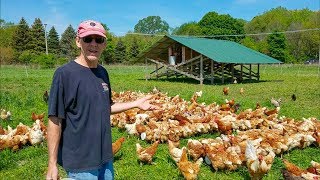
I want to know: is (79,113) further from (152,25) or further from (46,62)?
(152,25)

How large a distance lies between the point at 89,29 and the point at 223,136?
150 inches

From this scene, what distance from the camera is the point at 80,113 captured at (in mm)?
3037

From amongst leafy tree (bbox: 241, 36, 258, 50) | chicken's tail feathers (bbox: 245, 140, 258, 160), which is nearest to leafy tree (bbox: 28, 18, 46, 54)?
leafy tree (bbox: 241, 36, 258, 50)

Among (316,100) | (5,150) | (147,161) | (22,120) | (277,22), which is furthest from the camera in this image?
(277,22)

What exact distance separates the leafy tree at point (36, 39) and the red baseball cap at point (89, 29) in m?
67.9

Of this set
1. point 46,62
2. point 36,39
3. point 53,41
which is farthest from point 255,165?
point 53,41

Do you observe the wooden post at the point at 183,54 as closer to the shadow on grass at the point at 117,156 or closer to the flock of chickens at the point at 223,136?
the flock of chickens at the point at 223,136

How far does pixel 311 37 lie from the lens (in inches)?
2795

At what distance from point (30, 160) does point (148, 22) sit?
153 m

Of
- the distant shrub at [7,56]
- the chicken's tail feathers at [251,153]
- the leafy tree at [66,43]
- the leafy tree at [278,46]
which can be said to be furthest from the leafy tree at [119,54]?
the chicken's tail feathers at [251,153]

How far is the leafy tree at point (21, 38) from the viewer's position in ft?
224

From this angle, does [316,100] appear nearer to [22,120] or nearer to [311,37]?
[22,120]

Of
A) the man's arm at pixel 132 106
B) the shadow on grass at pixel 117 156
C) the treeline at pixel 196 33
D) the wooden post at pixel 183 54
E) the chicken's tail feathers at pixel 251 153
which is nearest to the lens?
the man's arm at pixel 132 106

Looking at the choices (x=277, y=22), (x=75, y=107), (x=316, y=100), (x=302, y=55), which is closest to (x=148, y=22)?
(x=277, y=22)
